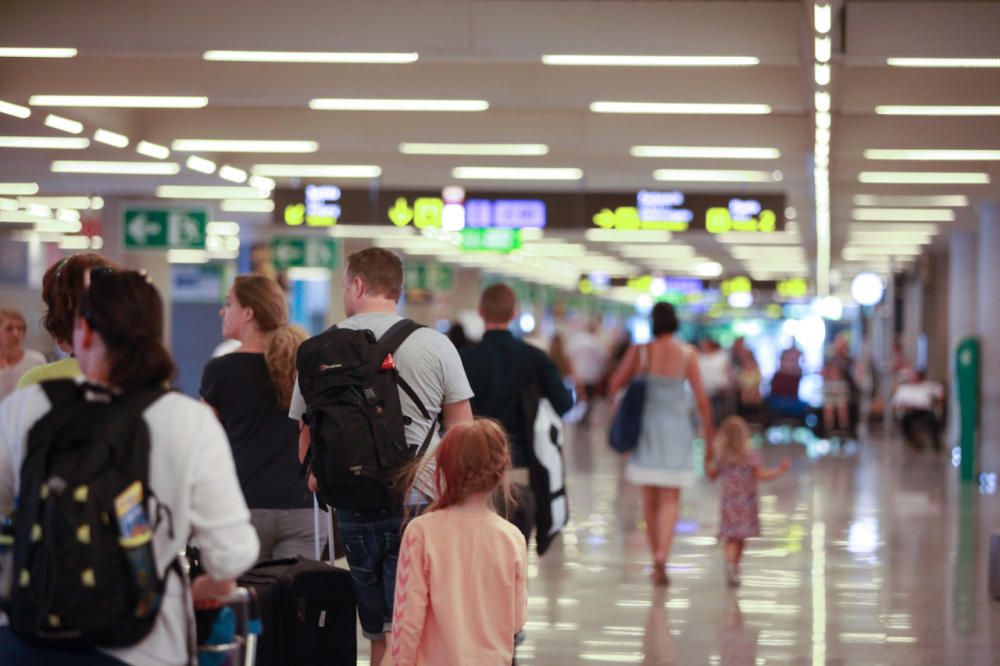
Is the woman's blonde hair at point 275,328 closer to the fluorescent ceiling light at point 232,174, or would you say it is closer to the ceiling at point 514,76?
the ceiling at point 514,76

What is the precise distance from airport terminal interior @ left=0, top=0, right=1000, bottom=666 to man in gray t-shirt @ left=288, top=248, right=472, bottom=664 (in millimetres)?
1213

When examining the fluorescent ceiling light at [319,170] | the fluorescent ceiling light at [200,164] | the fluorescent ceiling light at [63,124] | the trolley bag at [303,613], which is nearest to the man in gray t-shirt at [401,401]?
the trolley bag at [303,613]

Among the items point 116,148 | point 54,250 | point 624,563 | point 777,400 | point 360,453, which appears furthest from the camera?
point 54,250

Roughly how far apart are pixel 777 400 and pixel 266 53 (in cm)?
1590

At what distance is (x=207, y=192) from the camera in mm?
19391

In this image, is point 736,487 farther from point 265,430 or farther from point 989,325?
point 989,325

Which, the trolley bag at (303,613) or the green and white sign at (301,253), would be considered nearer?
the trolley bag at (303,613)

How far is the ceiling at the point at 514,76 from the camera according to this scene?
872cm

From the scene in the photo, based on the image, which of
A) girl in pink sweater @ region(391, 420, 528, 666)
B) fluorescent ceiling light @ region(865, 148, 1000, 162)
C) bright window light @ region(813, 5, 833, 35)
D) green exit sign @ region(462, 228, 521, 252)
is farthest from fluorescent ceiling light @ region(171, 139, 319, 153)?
girl in pink sweater @ region(391, 420, 528, 666)

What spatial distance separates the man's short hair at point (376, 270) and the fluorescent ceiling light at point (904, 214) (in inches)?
634

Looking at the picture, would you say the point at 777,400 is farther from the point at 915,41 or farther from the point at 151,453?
the point at 151,453

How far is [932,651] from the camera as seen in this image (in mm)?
7113

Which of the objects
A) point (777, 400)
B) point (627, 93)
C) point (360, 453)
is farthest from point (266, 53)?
point (777, 400)

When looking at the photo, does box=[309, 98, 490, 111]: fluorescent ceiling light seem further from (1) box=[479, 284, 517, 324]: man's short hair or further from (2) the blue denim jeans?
(2) the blue denim jeans
